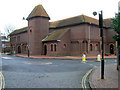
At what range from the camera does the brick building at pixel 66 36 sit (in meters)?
27.1

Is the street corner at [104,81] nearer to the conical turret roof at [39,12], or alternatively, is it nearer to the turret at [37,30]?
the turret at [37,30]

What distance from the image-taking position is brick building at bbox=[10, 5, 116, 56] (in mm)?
27141

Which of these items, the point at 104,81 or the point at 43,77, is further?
the point at 43,77

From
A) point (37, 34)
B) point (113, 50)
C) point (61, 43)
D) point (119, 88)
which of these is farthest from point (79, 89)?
point (113, 50)

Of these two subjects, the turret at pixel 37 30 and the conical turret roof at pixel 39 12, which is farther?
the conical turret roof at pixel 39 12

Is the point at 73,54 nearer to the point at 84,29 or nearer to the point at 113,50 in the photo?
the point at 84,29

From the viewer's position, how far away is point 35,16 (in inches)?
1185

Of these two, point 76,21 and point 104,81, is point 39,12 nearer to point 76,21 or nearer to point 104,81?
point 76,21

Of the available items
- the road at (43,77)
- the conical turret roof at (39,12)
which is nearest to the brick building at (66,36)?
the conical turret roof at (39,12)

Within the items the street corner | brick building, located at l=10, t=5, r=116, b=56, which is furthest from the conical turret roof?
the street corner

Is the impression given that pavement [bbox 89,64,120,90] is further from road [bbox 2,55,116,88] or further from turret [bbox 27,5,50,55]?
turret [bbox 27,5,50,55]

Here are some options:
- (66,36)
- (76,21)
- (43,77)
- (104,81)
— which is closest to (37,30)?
(66,36)

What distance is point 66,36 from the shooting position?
28172mm

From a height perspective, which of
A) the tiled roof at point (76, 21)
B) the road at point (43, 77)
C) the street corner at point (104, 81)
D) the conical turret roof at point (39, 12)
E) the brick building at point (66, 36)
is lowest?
the road at point (43, 77)
